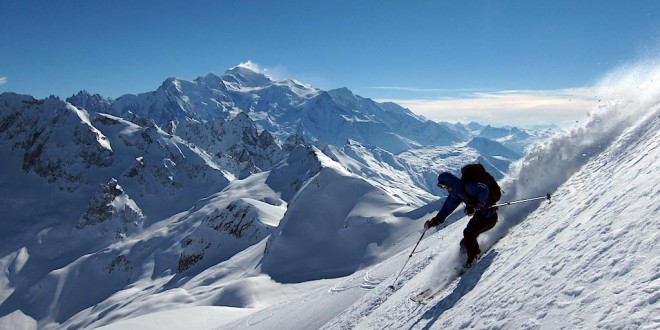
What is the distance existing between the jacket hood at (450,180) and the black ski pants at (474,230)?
839 mm

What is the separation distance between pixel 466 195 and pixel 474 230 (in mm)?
836

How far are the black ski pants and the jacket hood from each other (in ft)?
2.75

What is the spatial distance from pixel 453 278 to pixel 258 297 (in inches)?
1974

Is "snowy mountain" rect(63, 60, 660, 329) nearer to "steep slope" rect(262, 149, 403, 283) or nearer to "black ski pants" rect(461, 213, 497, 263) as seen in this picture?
"black ski pants" rect(461, 213, 497, 263)

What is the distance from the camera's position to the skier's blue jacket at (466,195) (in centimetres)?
1038

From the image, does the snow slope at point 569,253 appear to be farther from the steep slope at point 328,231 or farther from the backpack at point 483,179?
the steep slope at point 328,231

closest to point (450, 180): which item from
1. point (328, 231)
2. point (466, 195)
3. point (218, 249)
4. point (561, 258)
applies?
point (466, 195)

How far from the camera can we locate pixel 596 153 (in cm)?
1186

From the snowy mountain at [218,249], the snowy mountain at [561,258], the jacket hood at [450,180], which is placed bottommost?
the snowy mountain at [218,249]

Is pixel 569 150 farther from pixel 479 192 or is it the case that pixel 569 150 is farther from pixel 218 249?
pixel 218 249

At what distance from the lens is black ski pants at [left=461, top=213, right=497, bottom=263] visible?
415 inches

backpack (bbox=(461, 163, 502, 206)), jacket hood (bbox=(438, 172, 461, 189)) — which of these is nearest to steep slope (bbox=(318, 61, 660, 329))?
backpack (bbox=(461, 163, 502, 206))

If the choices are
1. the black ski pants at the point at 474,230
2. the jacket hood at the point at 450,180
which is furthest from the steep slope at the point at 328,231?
the black ski pants at the point at 474,230

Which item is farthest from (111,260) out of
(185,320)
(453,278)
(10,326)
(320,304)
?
(453,278)
